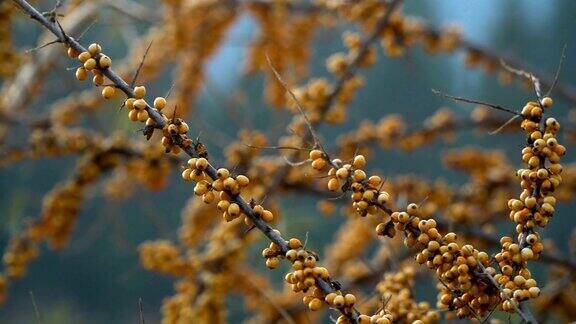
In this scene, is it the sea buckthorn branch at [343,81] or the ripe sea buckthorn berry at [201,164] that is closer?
the ripe sea buckthorn berry at [201,164]

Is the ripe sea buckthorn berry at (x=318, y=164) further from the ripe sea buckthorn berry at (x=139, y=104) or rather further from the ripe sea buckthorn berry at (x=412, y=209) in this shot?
the ripe sea buckthorn berry at (x=139, y=104)

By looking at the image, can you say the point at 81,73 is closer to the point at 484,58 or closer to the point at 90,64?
the point at 90,64

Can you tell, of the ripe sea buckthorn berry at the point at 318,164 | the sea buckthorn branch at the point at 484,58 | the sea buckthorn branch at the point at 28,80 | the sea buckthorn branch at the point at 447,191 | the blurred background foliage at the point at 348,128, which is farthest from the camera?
the blurred background foliage at the point at 348,128

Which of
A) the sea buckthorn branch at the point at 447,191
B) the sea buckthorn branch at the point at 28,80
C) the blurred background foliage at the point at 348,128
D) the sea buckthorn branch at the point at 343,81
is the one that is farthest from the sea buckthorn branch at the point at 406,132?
the blurred background foliage at the point at 348,128

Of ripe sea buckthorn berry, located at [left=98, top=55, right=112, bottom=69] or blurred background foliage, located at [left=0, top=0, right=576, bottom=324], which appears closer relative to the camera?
ripe sea buckthorn berry, located at [left=98, top=55, right=112, bottom=69]

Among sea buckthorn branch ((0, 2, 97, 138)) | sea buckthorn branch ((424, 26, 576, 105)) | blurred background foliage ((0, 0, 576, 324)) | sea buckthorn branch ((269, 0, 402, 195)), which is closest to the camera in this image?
sea buckthorn branch ((269, 0, 402, 195))

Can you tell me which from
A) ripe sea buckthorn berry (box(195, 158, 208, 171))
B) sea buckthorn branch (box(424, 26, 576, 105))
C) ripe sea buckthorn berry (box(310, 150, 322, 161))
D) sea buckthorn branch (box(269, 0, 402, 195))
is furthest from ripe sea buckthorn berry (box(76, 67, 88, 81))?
sea buckthorn branch (box(424, 26, 576, 105))

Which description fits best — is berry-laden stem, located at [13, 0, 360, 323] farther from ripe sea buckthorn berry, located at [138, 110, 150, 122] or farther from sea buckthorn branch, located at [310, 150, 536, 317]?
sea buckthorn branch, located at [310, 150, 536, 317]

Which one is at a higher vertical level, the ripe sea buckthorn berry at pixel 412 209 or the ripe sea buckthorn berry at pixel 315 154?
the ripe sea buckthorn berry at pixel 315 154

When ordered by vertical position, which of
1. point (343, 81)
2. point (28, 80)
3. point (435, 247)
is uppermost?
point (28, 80)

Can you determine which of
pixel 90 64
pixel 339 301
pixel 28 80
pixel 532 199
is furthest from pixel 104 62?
pixel 28 80

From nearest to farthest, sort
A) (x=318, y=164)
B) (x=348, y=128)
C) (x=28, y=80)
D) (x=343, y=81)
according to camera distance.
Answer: (x=318, y=164), (x=343, y=81), (x=28, y=80), (x=348, y=128)
